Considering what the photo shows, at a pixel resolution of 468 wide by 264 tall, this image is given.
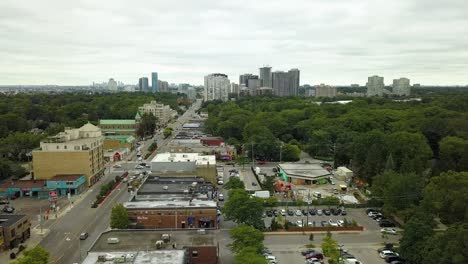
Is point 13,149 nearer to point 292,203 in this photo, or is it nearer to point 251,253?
point 292,203

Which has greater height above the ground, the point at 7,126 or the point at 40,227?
the point at 7,126

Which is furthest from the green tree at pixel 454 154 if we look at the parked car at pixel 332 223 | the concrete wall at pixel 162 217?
the concrete wall at pixel 162 217

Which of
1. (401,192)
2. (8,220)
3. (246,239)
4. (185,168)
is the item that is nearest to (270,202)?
(401,192)

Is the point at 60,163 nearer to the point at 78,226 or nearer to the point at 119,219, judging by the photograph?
the point at 78,226

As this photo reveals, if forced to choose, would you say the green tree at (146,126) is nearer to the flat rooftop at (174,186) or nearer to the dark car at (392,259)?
the flat rooftop at (174,186)

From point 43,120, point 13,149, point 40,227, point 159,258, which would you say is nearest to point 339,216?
point 159,258
